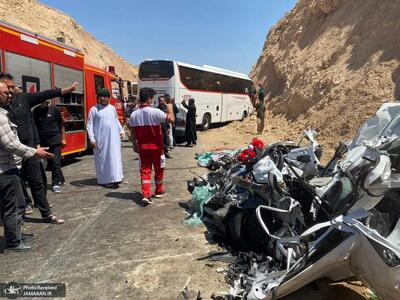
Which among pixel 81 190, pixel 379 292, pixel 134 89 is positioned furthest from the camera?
pixel 134 89

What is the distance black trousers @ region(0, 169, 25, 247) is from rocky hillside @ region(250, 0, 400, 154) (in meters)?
11.4

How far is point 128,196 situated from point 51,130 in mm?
1924

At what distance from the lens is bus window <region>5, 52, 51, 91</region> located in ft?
26.3

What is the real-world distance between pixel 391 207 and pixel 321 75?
56.9 ft

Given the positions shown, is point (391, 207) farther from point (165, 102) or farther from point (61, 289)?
point (165, 102)

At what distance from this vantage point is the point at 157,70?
19.1m

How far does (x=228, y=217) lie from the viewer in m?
4.86

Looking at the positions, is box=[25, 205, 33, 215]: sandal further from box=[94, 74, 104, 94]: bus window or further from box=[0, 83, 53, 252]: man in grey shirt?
box=[94, 74, 104, 94]: bus window

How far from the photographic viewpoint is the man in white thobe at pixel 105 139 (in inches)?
311

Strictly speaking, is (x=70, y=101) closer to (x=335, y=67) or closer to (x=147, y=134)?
(x=147, y=134)

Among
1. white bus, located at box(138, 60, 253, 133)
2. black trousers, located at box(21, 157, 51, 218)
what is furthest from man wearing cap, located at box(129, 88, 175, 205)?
white bus, located at box(138, 60, 253, 133)

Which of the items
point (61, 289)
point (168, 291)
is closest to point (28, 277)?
point (61, 289)

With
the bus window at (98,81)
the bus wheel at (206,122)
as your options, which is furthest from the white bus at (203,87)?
the bus window at (98,81)

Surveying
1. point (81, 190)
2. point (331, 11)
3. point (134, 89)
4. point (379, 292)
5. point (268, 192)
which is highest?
point (331, 11)
